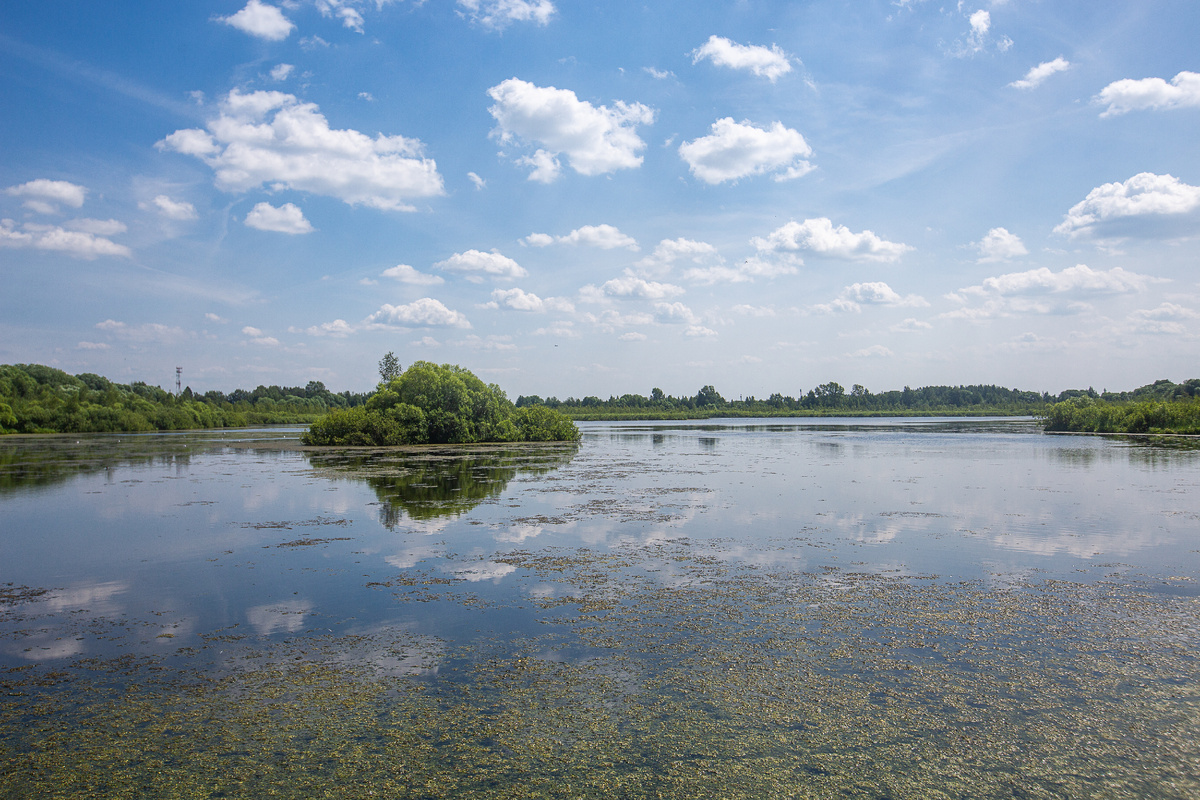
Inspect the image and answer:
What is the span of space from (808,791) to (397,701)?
3799mm

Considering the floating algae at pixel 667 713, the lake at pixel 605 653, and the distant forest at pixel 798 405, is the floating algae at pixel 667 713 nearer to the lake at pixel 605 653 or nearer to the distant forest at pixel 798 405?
the lake at pixel 605 653

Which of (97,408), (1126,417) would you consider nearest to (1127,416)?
(1126,417)

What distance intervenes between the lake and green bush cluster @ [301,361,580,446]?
32540 mm

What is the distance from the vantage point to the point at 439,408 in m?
50.8

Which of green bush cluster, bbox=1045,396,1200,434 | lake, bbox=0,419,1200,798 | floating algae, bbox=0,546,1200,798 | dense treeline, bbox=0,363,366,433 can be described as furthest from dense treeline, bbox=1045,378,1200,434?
dense treeline, bbox=0,363,366,433

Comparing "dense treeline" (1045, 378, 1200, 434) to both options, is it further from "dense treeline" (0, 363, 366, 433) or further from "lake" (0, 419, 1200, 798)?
"dense treeline" (0, 363, 366, 433)

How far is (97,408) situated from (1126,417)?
393 feet

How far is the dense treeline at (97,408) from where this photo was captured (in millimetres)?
78312

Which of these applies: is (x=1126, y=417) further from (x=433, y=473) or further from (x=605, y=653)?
(x=605, y=653)

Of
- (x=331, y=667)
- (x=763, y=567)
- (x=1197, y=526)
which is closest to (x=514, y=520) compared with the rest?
(x=763, y=567)

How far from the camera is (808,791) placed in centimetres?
481

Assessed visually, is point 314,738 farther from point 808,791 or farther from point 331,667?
point 808,791

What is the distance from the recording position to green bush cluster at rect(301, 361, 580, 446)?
163 ft

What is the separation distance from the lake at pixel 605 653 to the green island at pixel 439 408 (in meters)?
33.8
